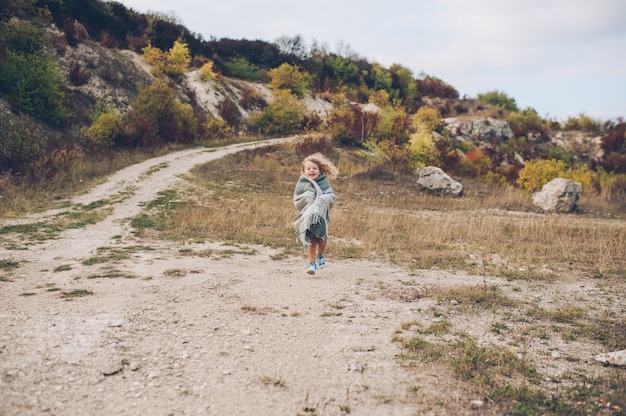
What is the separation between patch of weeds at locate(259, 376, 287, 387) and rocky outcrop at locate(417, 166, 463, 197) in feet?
51.8

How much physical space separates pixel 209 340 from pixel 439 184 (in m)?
15.7

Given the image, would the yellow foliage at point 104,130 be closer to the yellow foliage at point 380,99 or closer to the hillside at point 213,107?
the hillside at point 213,107

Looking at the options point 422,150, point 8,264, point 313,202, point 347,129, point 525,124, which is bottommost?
point 8,264

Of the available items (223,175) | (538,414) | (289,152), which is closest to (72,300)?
(538,414)

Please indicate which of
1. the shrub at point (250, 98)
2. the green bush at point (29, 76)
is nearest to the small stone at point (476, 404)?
the green bush at point (29, 76)

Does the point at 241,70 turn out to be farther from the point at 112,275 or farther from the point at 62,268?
the point at 112,275

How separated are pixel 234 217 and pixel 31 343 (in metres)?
7.32

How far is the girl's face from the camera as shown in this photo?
6.53 m

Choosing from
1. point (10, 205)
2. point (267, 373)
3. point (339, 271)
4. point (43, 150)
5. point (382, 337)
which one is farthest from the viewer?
point (43, 150)

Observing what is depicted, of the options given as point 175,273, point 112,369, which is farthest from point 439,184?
point 112,369

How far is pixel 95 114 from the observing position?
65.9 ft

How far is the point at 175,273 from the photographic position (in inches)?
254

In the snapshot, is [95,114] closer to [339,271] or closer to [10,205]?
[10,205]

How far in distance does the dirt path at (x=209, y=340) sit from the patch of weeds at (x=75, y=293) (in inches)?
2.0
